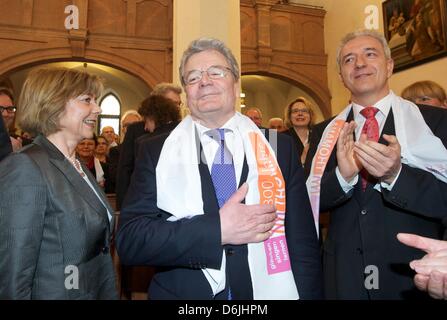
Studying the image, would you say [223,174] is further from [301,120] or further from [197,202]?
[301,120]

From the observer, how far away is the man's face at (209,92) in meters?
1.67

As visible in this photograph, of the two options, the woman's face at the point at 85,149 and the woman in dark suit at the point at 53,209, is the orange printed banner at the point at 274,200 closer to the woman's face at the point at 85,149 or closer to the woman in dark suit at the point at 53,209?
the woman in dark suit at the point at 53,209

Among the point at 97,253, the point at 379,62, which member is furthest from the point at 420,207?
the point at 97,253

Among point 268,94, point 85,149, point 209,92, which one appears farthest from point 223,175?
point 268,94

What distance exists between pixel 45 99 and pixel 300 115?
307cm

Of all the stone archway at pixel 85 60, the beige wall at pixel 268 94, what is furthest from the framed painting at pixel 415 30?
the stone archway at pixel 85 60

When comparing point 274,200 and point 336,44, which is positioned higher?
point 336,44

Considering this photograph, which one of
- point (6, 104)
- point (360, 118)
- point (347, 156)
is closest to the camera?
point (347, 156)

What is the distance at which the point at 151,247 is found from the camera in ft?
4.53

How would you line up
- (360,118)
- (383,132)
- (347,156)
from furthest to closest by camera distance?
1. (360,118)
2. (383,132)
3. (347,156)

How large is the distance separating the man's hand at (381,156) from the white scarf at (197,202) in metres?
0.37

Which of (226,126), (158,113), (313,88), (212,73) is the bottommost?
(226,126)

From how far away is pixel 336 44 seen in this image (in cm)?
1169
